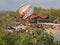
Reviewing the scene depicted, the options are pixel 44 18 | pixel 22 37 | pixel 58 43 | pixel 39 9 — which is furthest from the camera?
pixel 39 9

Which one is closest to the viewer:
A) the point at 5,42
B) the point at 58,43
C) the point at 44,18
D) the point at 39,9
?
the point at 5,42

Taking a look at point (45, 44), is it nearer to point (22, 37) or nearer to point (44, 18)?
point (22, 37)

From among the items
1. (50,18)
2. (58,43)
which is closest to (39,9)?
(50,18)

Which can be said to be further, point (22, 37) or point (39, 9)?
point (39, 9)

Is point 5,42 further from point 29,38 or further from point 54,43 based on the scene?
point 54,43

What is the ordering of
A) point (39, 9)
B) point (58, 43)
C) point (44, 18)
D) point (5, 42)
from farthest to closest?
point (39, 9) → point (44, 18) → point (58, 43) → point (5, 42)

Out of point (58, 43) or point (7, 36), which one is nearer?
point (7, 36)

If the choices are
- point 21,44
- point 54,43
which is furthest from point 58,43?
point 21,44

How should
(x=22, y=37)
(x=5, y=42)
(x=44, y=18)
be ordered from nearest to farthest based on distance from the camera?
1. (x=5, y=42)
2. (x=22, y=37)
3. (x=44, y=18)

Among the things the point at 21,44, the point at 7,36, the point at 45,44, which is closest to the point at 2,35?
the point at 7,36
